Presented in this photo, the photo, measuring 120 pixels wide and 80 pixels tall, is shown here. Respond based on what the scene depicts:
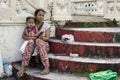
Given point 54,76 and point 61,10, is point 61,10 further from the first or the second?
point 54,76

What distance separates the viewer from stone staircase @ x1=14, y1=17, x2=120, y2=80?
5.77 metres

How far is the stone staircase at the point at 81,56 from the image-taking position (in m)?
5.77

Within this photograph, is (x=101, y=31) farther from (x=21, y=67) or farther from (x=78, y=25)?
(x=21, y=67)

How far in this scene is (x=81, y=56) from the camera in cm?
615

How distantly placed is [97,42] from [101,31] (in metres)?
0.27

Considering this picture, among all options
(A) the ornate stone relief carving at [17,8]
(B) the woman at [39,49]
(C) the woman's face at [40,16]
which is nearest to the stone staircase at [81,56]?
(B) the woman at [39,49]

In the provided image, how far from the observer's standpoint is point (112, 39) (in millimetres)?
6504

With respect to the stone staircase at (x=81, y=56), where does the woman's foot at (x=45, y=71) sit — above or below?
below

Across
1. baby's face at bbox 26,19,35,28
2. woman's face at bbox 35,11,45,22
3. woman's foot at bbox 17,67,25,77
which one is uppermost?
woman's face at bbox 35,11,45,22

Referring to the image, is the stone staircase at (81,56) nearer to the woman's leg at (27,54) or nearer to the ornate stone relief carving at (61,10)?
the woman's leg at (27,54)

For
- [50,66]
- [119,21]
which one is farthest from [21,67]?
[119,21]

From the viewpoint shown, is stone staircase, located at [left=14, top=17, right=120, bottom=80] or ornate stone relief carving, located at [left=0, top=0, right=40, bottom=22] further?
ornate stone relief carving, located at [left=0, top=0, right=40, bottom=22]

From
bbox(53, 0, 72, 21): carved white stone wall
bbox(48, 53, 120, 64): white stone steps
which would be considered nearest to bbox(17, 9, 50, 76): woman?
bbox(48, 53, 120, 64): white stone steps

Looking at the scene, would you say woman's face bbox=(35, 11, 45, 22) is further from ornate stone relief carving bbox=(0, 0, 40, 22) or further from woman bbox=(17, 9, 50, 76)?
ornate stone relief carving bbox=(0, 0, 40, 22)
